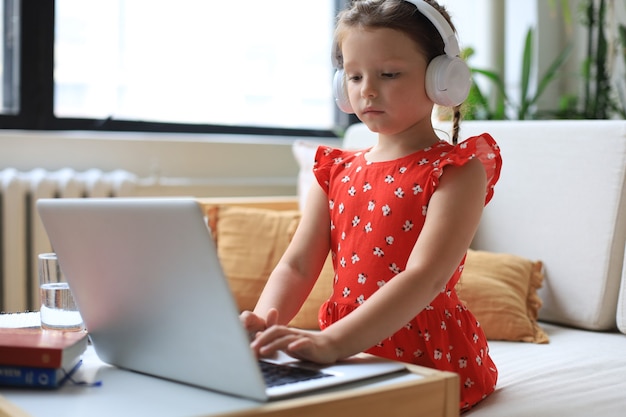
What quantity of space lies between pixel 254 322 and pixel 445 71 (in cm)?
43

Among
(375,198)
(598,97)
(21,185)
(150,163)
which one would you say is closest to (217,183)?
(150,163)

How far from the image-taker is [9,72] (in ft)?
9.04

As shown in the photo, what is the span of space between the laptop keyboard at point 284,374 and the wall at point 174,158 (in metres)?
1.94

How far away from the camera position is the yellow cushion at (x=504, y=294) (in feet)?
5.78

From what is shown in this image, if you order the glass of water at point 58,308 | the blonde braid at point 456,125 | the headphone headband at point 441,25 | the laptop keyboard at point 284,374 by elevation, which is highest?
the headphone headband at point 441,25

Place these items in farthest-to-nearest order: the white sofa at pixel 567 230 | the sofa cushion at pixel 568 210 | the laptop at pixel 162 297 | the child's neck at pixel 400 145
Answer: the sofa cushion at pixel 568 210, the white sofa at pixel 567 230, the child's neck at pixel 400 145, the laptop at pixel 162 297

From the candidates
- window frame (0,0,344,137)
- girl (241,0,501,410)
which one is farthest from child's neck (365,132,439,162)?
window frame (0,0,344,137)

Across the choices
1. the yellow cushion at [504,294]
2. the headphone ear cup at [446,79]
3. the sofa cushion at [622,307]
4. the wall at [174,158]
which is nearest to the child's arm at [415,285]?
the headphone ear cup at [446,79]

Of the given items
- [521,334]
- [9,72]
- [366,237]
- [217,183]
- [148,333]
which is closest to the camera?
[148,333]

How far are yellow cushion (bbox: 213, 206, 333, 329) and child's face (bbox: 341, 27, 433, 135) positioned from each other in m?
0.76

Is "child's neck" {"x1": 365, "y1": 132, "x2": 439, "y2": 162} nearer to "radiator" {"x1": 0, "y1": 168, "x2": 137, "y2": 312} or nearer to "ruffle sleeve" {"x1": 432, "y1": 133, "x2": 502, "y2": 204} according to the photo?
"ruffle sleeve" {"x1": 432, "y1": 133, "x2": 502, "y2": 204}

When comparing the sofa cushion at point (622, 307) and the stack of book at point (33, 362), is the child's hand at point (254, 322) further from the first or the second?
the sofa cushion at point (622, 307)

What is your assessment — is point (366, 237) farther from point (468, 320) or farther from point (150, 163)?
point (150, 163)

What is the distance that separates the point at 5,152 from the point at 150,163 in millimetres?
474
